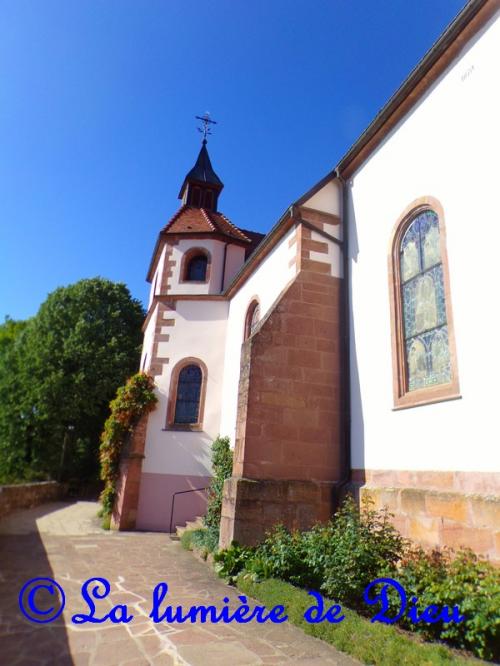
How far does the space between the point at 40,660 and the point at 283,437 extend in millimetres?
4607

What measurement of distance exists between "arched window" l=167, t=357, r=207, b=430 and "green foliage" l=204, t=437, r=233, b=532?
3.64 ft

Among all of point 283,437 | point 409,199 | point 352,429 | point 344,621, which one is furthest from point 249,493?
point 409,199

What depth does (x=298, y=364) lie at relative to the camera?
322 inches

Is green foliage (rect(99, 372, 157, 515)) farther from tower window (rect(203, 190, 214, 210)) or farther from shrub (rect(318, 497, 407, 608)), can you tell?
tower window (rect(203, 190, 214, 210))

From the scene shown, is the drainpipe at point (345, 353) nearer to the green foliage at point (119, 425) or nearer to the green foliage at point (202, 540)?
the green foliage at point (202, 540)

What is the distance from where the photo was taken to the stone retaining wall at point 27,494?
44.1 ft

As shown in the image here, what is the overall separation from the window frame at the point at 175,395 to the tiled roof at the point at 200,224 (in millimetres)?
4882

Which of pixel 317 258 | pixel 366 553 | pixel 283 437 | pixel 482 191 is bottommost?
pixel 366 553

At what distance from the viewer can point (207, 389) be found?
13.5 m

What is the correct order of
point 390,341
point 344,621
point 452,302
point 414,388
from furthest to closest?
1. point 390,341
2. point 414,388
3. point 452,302
4. point 344,621

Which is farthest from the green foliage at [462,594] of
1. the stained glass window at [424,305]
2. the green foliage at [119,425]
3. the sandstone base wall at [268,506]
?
the green foliage at [119,425]

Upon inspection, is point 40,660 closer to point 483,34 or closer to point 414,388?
point 414,388

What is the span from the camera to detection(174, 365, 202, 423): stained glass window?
13.3 meters

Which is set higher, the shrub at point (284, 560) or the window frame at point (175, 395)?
the window frame at point (175, 395)
